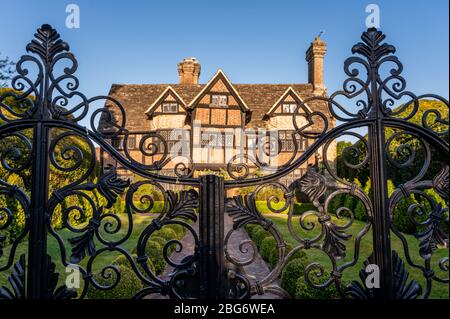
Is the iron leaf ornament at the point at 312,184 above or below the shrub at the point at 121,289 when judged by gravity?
above

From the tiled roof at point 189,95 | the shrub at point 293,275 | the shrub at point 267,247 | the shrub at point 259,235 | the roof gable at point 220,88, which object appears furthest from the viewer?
the tiled roof at point 189,95

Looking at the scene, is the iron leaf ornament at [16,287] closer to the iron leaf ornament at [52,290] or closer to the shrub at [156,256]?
the iron leaf ornament at [52,290]

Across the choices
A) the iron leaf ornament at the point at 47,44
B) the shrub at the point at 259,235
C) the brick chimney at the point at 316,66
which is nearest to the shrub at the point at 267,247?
the shrub at the point at 259,235

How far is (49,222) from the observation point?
2381mm

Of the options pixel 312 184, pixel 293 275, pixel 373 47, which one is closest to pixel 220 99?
pixel 293 275

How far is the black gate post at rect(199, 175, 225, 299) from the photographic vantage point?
2336 mm

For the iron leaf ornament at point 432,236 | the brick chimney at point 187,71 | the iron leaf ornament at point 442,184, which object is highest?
the brick chimney at point 187,71

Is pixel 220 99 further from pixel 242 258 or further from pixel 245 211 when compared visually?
pixel 245 211

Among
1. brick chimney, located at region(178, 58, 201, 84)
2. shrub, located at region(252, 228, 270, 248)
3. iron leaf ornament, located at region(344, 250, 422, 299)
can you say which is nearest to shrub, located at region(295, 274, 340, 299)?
iron leaf ornament, located at region(344, 250, 422, 299)

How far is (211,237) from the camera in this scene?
236cm

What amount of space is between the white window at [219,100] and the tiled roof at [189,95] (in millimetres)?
1944

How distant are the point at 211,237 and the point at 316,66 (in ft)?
73.8

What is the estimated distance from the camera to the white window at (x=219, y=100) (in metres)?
20.1

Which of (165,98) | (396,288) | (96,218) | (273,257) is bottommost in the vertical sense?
(273,257)
